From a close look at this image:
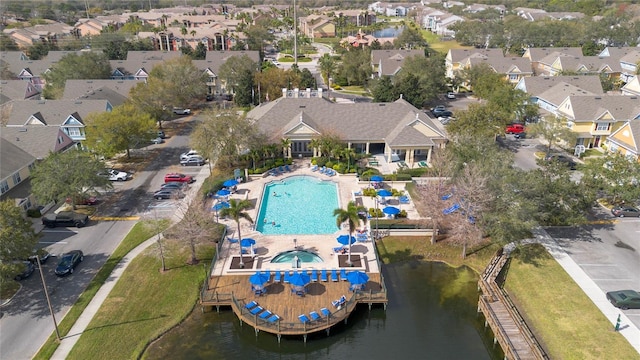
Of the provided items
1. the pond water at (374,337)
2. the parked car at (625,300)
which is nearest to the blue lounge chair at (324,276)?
the pond water at (374,337)

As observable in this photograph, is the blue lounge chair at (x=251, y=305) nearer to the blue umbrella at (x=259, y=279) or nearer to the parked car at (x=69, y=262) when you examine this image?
the blue umbrella at (x=259, y=279)

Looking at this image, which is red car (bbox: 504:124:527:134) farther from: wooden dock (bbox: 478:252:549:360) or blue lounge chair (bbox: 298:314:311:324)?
blue lounge chair (bbox: 298:314:311:324)

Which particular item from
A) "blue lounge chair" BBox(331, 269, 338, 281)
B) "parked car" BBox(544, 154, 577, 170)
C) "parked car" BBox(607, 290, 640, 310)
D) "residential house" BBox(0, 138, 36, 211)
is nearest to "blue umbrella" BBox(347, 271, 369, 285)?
"blue lounge chair" BBox(331, 269, 338, 281)

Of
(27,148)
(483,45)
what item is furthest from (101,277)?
(483,45)

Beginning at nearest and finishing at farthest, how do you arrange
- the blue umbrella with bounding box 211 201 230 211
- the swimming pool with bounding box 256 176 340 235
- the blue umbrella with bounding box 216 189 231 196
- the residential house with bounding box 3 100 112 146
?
the swimming pool with bounding box 256 176 340 235, the blue umbrella with bounding box 211 201 230 211, the blue umbrella with bounding box 216 189 231 196, the residential house with bounding box 3 100 112 146

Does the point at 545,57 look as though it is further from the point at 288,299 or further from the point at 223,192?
the point at 288,299

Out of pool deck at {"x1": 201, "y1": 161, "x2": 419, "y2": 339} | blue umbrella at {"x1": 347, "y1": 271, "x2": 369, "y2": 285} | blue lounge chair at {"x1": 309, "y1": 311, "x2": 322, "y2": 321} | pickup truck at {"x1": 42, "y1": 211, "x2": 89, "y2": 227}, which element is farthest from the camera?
pickup truck at {"x1": 42, "y1": 211, "x2": 89, "y2": 227}

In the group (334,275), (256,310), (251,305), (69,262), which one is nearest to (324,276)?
(334,275)
